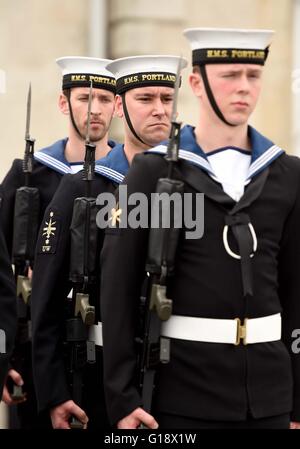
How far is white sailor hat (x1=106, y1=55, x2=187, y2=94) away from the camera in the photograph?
638 centimetres

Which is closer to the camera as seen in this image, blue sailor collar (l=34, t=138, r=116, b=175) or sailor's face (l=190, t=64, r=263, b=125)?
sailor's face (l=190, t=64, r=263, b=125)

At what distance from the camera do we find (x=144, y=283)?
5.42 metres

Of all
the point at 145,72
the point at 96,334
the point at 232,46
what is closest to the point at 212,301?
the point at 232,46

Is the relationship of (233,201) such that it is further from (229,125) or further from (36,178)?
(36,178)

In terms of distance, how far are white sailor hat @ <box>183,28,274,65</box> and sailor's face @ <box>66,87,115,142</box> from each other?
1644mm

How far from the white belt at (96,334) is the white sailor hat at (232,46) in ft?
4.21

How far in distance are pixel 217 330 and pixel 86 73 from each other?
7.82 ft

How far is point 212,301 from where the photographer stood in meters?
5.09

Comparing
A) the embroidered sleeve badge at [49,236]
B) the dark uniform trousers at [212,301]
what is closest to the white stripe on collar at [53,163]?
the embroidered sleeve badge at [49,236]

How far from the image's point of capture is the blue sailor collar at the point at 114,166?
6184 millimetres

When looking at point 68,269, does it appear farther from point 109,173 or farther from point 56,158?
point 56,158

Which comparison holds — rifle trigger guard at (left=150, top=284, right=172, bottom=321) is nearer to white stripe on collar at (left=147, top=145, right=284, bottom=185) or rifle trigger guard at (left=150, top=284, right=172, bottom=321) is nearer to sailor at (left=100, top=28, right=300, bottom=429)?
sailor at (left=100, top=28, right=300, bottom=429)

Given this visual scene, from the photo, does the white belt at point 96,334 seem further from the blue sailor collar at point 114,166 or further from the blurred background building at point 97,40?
the blurred background building at point 97,40

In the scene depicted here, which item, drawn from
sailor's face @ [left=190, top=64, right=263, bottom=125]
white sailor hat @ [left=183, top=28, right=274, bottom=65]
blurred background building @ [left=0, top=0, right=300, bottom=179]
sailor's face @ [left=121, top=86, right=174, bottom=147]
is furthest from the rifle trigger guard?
blurred background building @ [left=0, top=0, right=300, bottom=179]
